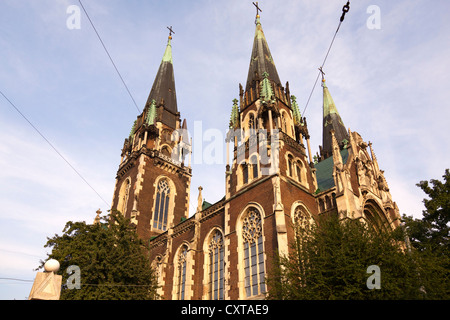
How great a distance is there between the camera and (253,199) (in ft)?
69.7

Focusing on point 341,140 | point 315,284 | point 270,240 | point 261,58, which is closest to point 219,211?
point 270,240

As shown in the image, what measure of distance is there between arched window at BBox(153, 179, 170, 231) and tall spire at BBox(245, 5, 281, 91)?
46.7ft

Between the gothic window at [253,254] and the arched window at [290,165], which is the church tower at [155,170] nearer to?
the gothic window at [253,254]

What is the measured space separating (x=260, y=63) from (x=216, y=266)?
61.5 feet

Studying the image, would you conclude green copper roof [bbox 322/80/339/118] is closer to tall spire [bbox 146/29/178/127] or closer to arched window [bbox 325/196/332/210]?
tall spire [bbox 146/29/178/127]

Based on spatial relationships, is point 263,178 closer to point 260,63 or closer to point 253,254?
point 253,254

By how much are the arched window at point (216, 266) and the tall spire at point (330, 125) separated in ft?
69.6

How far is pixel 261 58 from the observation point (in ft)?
104

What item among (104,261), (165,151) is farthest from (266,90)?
(104,261)

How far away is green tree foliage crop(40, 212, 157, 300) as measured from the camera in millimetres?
17000

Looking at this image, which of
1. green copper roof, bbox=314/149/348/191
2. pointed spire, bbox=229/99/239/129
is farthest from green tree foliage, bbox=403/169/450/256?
pointed spire, bbox=229/99/239/129

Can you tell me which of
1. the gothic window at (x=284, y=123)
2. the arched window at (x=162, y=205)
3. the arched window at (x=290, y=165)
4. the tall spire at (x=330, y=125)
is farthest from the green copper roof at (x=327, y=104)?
the arched window at (x=162, y=205)

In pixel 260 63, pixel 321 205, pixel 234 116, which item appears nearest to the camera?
pixel 321 205
